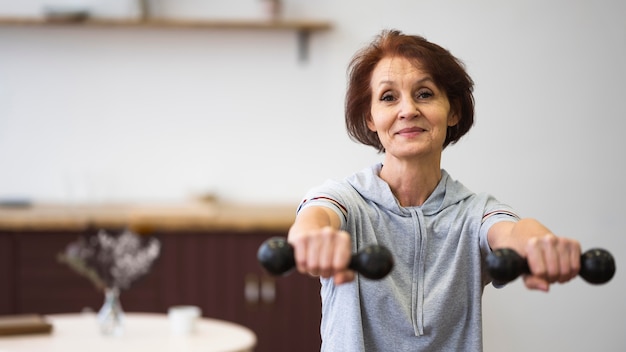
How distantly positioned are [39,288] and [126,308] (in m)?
0.41

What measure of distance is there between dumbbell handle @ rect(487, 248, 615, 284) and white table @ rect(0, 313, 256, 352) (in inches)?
72.7

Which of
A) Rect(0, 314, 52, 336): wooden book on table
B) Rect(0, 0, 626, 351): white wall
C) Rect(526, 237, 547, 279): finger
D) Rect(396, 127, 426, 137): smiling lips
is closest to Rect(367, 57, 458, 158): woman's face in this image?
Rect(396, 127, 426, 137): smiling lips

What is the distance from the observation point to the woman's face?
145 centimetres

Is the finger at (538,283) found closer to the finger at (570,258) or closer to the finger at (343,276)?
the finger at (570,258)

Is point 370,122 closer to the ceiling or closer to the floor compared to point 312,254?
closer to the ceiling

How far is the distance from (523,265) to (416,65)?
1.41 ft

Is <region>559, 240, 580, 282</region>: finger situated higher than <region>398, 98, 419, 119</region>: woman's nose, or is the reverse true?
<region>398, 98, 419, 119</region>: woman's nose

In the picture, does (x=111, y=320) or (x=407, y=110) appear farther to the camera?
(x=111, y=320)

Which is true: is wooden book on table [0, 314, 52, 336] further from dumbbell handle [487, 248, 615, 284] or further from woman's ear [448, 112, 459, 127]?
dumbbell handle [487, 248, 615, 284]

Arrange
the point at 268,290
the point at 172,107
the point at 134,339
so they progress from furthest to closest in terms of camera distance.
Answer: the point at 172,107, the point at 268,290, the point at 134,339

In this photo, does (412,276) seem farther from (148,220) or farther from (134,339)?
(148,220)

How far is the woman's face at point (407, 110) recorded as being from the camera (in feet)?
4.77

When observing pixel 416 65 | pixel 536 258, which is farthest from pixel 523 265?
pixel 416 65

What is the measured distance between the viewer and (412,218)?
1.48 m
